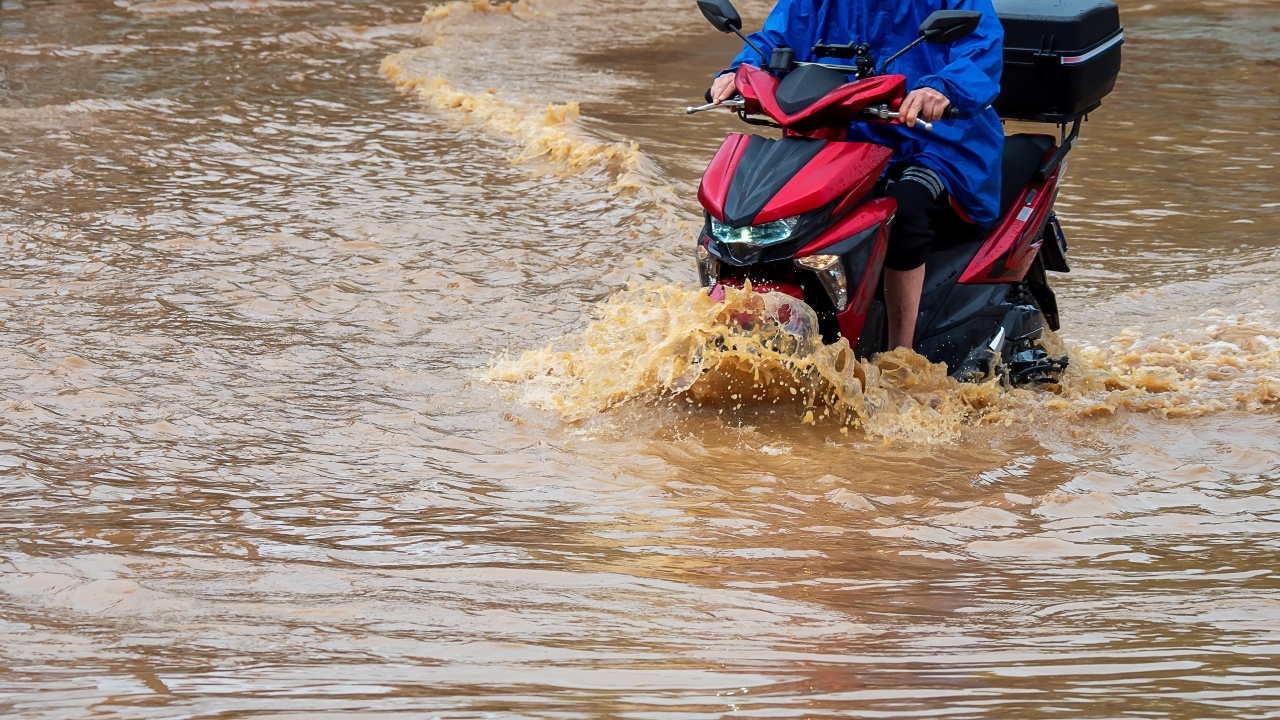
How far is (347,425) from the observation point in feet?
14.3

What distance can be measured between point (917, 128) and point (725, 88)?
0.63 metres

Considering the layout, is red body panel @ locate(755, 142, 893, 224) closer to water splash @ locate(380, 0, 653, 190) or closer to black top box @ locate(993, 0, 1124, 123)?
black top box @ locate(993, 0, 1124, 123)

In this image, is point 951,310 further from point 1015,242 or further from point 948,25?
point 948,25

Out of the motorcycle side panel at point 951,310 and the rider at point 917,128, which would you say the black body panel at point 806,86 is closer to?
the rider at point 917,128

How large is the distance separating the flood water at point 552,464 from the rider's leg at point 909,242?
18 cm

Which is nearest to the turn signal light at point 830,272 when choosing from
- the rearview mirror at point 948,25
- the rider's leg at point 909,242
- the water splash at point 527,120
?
the rider's leg at point 909,242

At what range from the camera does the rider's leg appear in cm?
432

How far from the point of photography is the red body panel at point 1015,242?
4.71m

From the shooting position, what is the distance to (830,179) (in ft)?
13.4

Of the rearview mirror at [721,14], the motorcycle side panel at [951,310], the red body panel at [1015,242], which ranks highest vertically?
the rearview mirror at [721,14]

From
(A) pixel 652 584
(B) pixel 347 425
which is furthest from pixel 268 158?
(A) pixel 652 584

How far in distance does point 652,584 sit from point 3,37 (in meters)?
11.6

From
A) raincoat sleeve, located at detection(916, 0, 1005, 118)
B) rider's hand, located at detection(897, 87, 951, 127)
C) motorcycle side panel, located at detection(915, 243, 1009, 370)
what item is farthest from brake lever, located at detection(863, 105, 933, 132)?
motorcycle side panel, located at detection(915, 243, 1009, 370)

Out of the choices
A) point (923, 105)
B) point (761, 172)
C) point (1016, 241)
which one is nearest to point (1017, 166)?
point (1016, 241)
